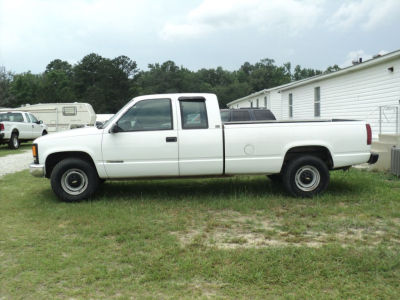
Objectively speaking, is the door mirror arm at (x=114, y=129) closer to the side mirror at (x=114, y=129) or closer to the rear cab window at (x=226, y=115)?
the side mirror at (x=114, y=129)

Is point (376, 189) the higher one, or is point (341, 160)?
point (341, 160)

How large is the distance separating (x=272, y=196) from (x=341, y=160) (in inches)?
53.0

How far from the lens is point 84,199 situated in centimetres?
675

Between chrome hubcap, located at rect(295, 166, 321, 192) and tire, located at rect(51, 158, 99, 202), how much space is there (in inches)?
139

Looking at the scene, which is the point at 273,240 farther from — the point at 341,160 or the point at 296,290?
the point at 341,160

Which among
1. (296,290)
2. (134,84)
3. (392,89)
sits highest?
(134,84)

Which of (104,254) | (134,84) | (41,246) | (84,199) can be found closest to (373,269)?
(104,254)

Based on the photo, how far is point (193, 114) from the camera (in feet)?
22.2

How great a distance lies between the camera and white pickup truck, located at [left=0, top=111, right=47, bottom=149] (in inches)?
709

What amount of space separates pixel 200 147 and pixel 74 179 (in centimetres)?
224

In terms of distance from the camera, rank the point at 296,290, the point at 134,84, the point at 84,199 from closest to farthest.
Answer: the point at 296,290 < the point at 84,199 < the point at 134,84

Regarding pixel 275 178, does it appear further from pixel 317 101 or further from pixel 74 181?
pixel 317 101

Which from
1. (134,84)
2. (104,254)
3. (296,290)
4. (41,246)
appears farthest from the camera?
(134,84)

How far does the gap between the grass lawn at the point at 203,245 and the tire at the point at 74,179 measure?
0.63 ft
